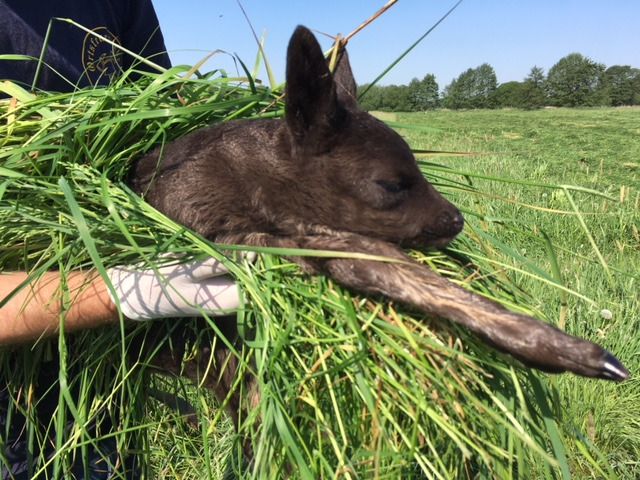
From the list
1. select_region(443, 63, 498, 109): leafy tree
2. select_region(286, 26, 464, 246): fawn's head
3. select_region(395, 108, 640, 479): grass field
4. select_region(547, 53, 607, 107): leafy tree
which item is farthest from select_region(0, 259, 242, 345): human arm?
select_region(547, 53, 607, 107): leafy tree

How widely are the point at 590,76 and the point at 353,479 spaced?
8995 centimetres

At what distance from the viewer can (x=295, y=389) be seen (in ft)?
4.28

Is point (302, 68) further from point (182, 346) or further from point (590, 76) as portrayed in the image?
point (590, 76)

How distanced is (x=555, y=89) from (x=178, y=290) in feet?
284

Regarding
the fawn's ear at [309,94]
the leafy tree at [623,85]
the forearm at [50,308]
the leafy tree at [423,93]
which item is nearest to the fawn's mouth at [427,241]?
the fawn's ear at [309,94]

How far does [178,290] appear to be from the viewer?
1.55 metres

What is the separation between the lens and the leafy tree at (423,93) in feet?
200

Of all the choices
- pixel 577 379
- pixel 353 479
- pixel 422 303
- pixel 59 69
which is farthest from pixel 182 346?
pixel 577 379

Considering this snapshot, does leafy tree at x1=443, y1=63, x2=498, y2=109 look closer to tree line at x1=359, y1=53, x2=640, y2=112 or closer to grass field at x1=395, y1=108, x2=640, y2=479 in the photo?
A: tree line at x1=359, y1=53, x2=640, y2=112

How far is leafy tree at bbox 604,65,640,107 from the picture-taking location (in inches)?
2884

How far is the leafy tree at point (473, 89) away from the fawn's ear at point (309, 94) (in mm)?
77909

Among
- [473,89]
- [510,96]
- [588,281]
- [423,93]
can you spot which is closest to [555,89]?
[510,96]

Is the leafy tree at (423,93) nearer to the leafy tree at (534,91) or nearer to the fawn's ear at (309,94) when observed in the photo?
the leafy tree at (534,91)

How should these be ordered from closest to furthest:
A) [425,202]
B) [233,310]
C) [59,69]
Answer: [233,310]
[425,202]
[59,69]
